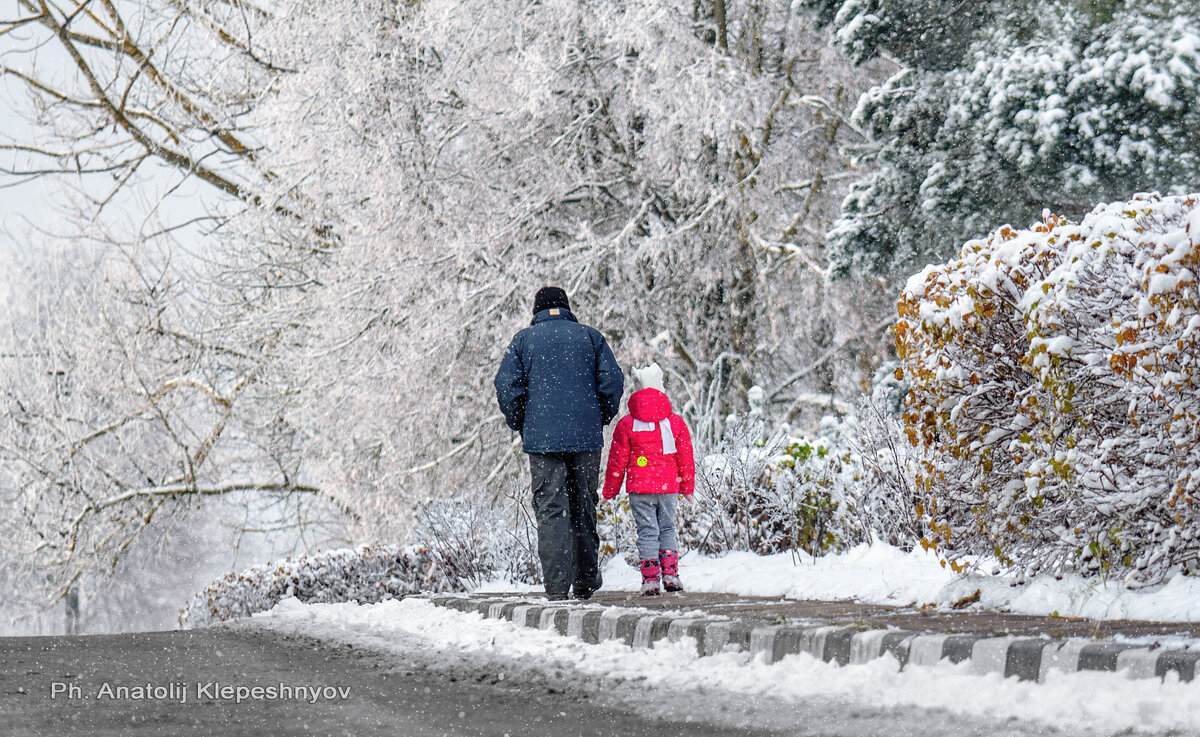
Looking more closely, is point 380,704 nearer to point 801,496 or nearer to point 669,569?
point 669,569

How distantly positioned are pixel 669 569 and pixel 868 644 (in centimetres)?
390

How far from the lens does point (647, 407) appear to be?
829 centimetres

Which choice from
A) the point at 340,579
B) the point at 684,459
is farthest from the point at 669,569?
the point at 340,579

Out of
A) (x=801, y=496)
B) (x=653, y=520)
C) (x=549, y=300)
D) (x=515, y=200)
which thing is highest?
(x=515, y=200)

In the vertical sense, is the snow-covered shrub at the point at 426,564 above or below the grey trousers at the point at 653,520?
below

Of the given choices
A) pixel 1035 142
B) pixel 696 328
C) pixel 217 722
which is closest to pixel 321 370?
pixel 696 328

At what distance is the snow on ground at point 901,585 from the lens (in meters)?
5.35

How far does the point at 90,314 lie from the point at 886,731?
21757 millimetres

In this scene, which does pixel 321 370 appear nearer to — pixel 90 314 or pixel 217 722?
pixel 90 314

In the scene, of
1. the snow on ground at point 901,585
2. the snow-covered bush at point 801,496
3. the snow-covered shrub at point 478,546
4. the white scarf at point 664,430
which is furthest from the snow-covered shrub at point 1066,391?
the snow-covered shrub at point 478,546

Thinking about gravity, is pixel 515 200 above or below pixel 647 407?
above

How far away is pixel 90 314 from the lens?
22891 millimetres

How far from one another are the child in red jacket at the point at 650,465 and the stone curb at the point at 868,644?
4.23ft

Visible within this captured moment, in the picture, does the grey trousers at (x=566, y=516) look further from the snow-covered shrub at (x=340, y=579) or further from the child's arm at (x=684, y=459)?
the snow-covered shrub at (x=340, y=579)
